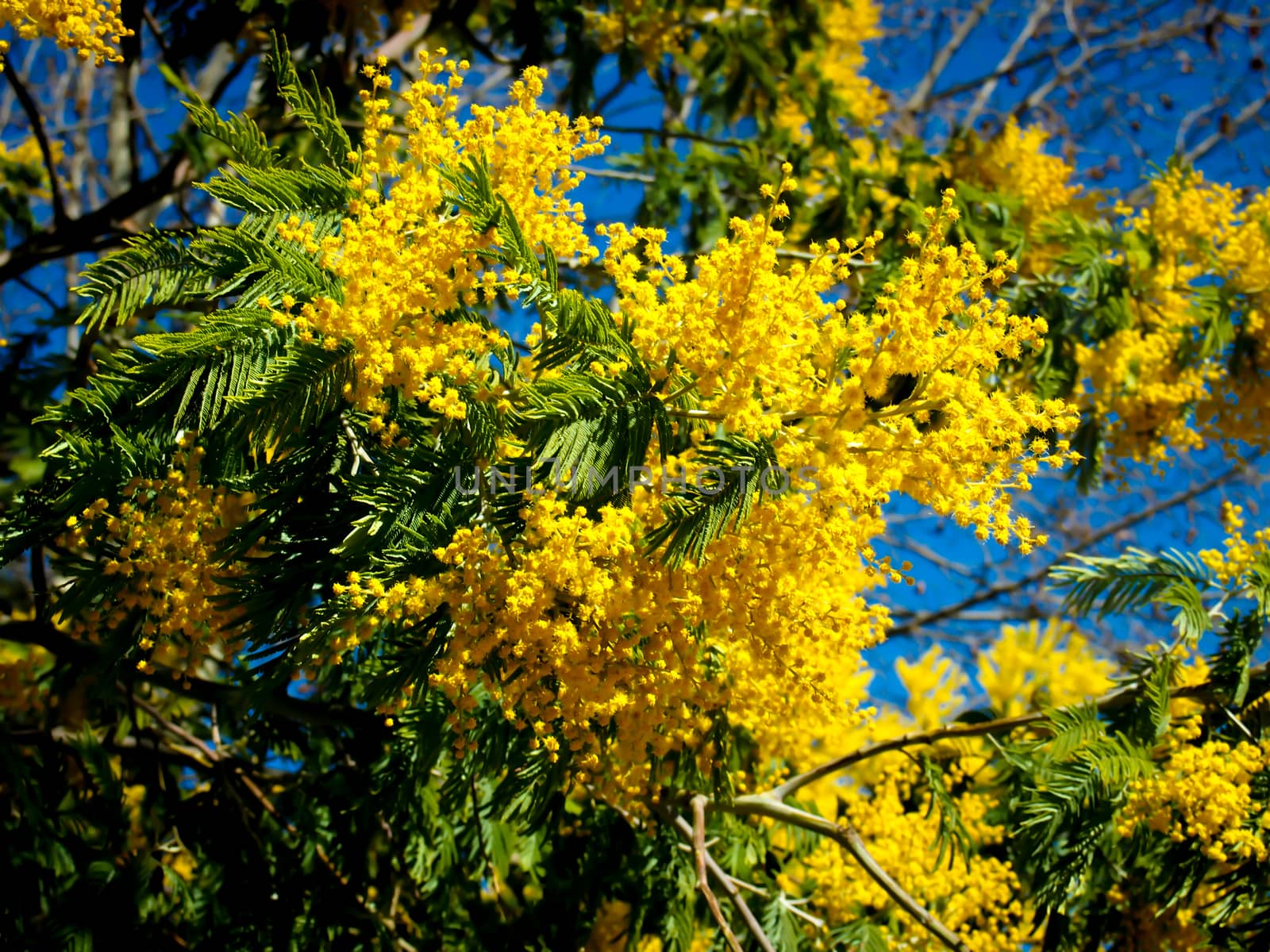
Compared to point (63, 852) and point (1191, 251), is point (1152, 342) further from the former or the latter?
point (63, 852)

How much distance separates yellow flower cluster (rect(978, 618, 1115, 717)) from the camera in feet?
20.0

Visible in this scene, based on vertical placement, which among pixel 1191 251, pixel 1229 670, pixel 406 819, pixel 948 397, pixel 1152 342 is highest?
pixel 1191 251

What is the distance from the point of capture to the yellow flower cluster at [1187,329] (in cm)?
526

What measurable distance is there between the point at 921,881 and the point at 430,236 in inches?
138

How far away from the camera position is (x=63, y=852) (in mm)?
4086

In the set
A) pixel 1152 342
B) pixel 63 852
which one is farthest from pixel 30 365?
pixel 1152 342

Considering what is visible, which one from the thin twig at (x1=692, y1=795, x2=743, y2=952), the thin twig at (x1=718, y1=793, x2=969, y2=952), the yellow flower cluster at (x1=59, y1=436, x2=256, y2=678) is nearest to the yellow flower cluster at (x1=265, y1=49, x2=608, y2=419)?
the yellow flower cluster at (x1=59, y1=436, x2=256, y2=678)

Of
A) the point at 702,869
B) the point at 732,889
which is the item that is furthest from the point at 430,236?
the point at 732,889

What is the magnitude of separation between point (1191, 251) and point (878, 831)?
321 centimetres

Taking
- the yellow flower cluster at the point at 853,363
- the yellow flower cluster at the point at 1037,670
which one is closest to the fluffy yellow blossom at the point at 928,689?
the yellow flower cluster at the point at 1037,670

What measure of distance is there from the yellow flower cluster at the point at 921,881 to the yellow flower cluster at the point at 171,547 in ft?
9.37

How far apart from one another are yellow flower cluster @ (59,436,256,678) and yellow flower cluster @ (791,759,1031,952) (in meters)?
2.85

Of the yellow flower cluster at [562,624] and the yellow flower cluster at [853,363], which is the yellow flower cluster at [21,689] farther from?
the yellow flower cluster at [853,363]

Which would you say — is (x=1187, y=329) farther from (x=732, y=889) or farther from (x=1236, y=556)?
(x=732, y=889)
